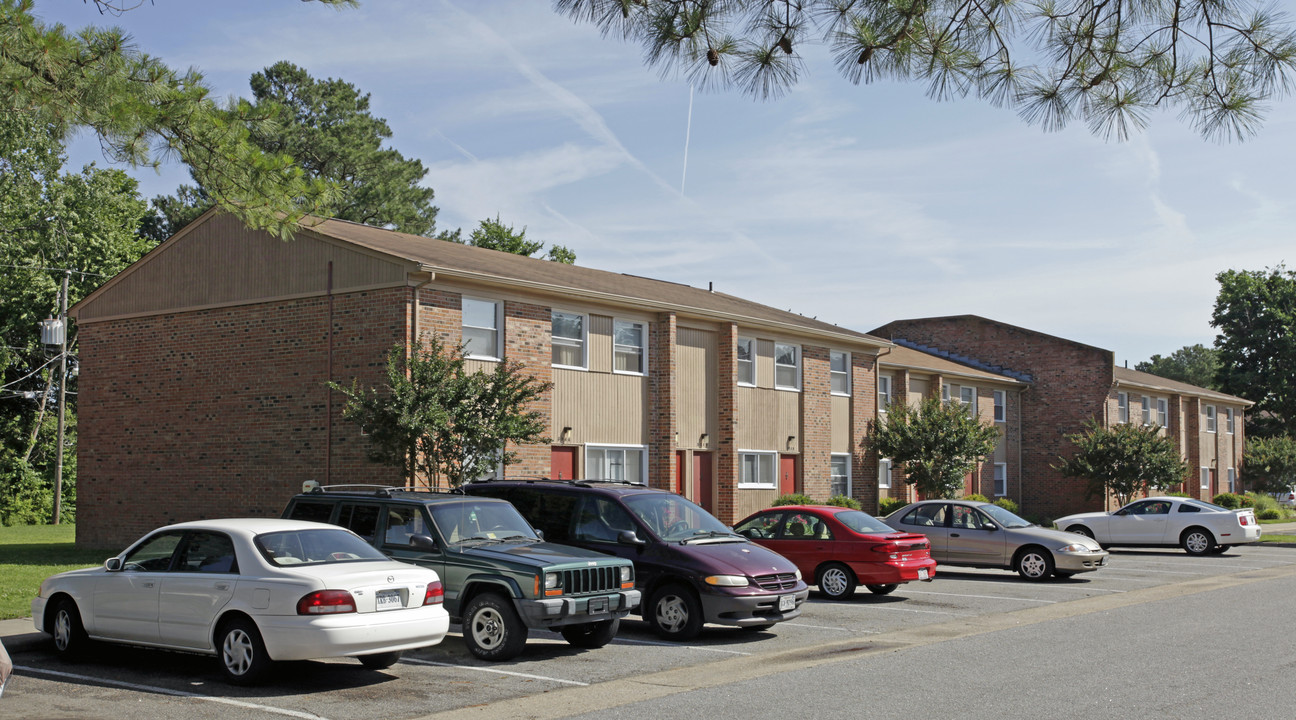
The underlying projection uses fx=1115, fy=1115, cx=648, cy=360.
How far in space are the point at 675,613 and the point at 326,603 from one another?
471cm

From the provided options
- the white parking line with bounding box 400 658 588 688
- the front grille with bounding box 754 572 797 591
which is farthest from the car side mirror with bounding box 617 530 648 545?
the white parking line with bounding box 400 658 588 688

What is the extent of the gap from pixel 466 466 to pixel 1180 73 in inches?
532

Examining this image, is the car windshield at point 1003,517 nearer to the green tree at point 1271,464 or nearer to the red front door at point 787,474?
the red front door at point 787,474

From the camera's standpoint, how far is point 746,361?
28.8 m

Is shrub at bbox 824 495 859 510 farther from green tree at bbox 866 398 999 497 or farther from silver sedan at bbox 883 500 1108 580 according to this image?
silver sedan at bbox 883 500 1108 580

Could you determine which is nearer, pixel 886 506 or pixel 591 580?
pixel 591 580

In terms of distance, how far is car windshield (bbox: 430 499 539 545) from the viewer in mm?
12016

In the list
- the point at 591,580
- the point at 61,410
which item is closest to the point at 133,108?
the point at 591,580

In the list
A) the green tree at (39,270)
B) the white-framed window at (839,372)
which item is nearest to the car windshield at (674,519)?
the white-framed window at (839,372)

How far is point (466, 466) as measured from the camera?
1961 cm

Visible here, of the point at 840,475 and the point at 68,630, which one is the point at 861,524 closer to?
the point at 68,630

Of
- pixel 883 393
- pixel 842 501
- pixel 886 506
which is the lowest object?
pixel 886 506

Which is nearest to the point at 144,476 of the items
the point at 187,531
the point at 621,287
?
the point at 621,287

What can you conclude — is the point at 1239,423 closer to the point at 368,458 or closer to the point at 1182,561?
the point at 1182,561
